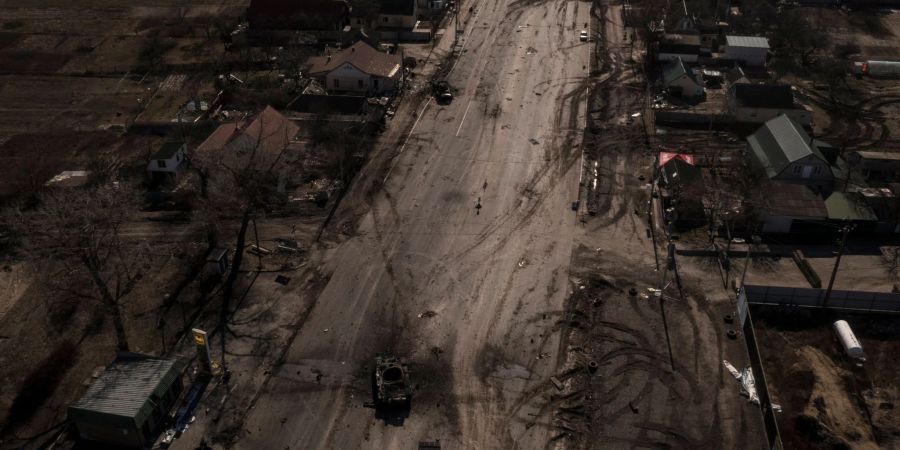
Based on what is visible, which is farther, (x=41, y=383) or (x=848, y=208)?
(x=848, y=208)

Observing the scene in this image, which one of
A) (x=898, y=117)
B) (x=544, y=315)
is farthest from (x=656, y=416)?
(x=898, y=117)

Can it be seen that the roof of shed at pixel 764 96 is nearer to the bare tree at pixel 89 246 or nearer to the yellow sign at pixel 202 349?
the yellow sign at pixel 202 349

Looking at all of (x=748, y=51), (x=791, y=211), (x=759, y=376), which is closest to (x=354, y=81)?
(x=791, y=211)

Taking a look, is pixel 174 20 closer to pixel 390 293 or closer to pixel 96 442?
pixel 390 293

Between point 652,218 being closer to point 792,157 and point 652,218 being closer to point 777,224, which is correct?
point 777,224

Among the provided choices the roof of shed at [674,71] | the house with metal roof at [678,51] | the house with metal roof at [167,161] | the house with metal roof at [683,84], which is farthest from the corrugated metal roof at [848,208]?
the house with metal roof at [167,161]

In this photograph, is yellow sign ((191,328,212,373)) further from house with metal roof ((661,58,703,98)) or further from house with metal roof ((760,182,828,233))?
house with metal roof ((661,58,703,98))
